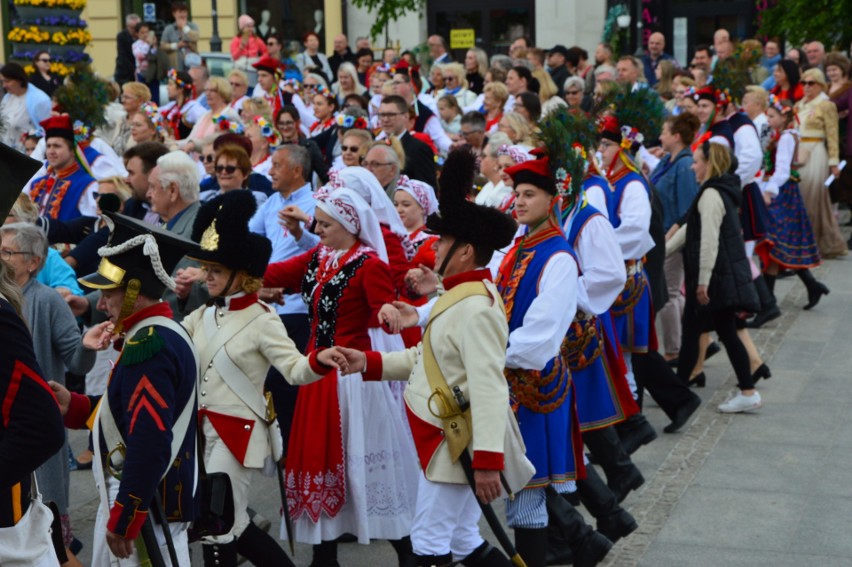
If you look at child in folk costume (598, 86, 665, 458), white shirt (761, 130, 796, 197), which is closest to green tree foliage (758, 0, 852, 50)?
white shirt (761, 130, 796, 197)

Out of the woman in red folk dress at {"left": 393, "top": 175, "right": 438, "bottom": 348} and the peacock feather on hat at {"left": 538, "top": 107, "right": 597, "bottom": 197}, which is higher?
the peacock feather on hat at {"left": 538, "top": 107, "right": 597, "bottom": 197}

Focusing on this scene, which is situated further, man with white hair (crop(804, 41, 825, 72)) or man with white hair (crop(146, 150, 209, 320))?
man with white hair (crop(804, 41, 825, 72))

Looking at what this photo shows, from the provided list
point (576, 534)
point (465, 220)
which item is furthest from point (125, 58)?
point (465, 220)

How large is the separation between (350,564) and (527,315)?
1.72 meters

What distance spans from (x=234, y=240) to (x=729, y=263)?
4.46 metres

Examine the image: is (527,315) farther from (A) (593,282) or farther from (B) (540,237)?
(A) (593,282)

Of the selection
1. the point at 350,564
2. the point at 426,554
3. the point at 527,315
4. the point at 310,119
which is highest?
the point at 310,119

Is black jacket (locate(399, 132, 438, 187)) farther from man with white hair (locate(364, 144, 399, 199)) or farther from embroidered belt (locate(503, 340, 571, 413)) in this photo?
embroidered belt (locate(503, 340, 571, 413))

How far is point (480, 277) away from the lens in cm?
502

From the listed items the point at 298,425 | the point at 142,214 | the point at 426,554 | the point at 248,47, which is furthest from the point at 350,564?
the point at 248,47

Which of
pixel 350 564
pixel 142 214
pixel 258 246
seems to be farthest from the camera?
pixel 142 214

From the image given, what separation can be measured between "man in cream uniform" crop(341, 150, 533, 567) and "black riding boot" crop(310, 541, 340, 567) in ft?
3.80

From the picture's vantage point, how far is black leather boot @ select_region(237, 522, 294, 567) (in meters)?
5.42

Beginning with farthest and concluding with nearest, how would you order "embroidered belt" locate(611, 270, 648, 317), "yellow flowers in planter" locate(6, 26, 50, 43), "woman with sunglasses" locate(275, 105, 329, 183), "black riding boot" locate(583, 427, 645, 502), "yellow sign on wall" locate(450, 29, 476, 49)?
"yellow sign on wall" locate(450, 29, 476, 49)
"yellow flowers in planter" locate(6, 26, 50, 43)
"woman with sunglasses" locate(275, 105, 329, 183)
"embroidered belt" locate(611, 270, 648, 317)
"black riding boot" locate(583, 427, 645, 502)
